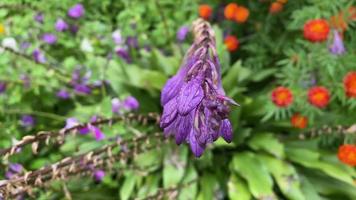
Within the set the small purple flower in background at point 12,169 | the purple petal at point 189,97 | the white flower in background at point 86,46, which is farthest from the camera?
the white flower in background at point 86,46

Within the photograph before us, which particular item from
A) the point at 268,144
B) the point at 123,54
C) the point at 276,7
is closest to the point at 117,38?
the point at 123,54

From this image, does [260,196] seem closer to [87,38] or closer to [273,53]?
[273,53]

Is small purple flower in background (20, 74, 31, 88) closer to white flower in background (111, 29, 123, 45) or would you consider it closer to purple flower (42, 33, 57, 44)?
purple flower (42, 33, 57, 44)

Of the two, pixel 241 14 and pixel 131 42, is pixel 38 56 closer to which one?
pixel 131 42

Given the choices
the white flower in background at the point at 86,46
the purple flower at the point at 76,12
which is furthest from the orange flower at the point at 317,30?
the purple flower at the point at 76,12

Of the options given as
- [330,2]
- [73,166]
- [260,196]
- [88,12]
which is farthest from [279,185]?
[88,12]

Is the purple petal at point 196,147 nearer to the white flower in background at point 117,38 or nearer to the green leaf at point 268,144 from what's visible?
the green leaf at point 268,144

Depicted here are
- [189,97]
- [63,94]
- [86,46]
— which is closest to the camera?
[189,97]
